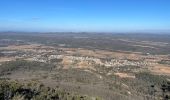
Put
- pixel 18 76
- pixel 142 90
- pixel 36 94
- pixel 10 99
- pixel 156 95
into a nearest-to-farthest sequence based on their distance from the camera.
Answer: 1. pixel 10 99
2. pixel 36 94
3. pixel 156 95
4. pixel 142 90
5. pixel 18 76

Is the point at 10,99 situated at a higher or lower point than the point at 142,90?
higher

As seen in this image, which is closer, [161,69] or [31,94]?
[31,94]

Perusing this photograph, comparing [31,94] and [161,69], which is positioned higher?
[31,94]

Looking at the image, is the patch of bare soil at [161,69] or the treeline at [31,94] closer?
the treeline at [31,94]

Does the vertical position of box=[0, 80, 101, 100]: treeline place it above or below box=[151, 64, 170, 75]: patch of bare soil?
above

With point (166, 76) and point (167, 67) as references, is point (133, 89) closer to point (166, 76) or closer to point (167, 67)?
point (166, 76)

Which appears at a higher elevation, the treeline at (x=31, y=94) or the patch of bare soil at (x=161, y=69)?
the treeline at (x=31, y=94)

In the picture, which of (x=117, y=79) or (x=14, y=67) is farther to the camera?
(x=14, y=67)

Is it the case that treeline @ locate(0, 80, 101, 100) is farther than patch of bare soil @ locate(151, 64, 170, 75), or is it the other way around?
patch of bare soil @ locate(151, 64, 170, 75)

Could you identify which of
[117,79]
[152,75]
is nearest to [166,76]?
[152,75]

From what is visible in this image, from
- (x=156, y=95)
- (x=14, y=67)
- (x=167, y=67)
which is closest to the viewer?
(x=156, y=95)
